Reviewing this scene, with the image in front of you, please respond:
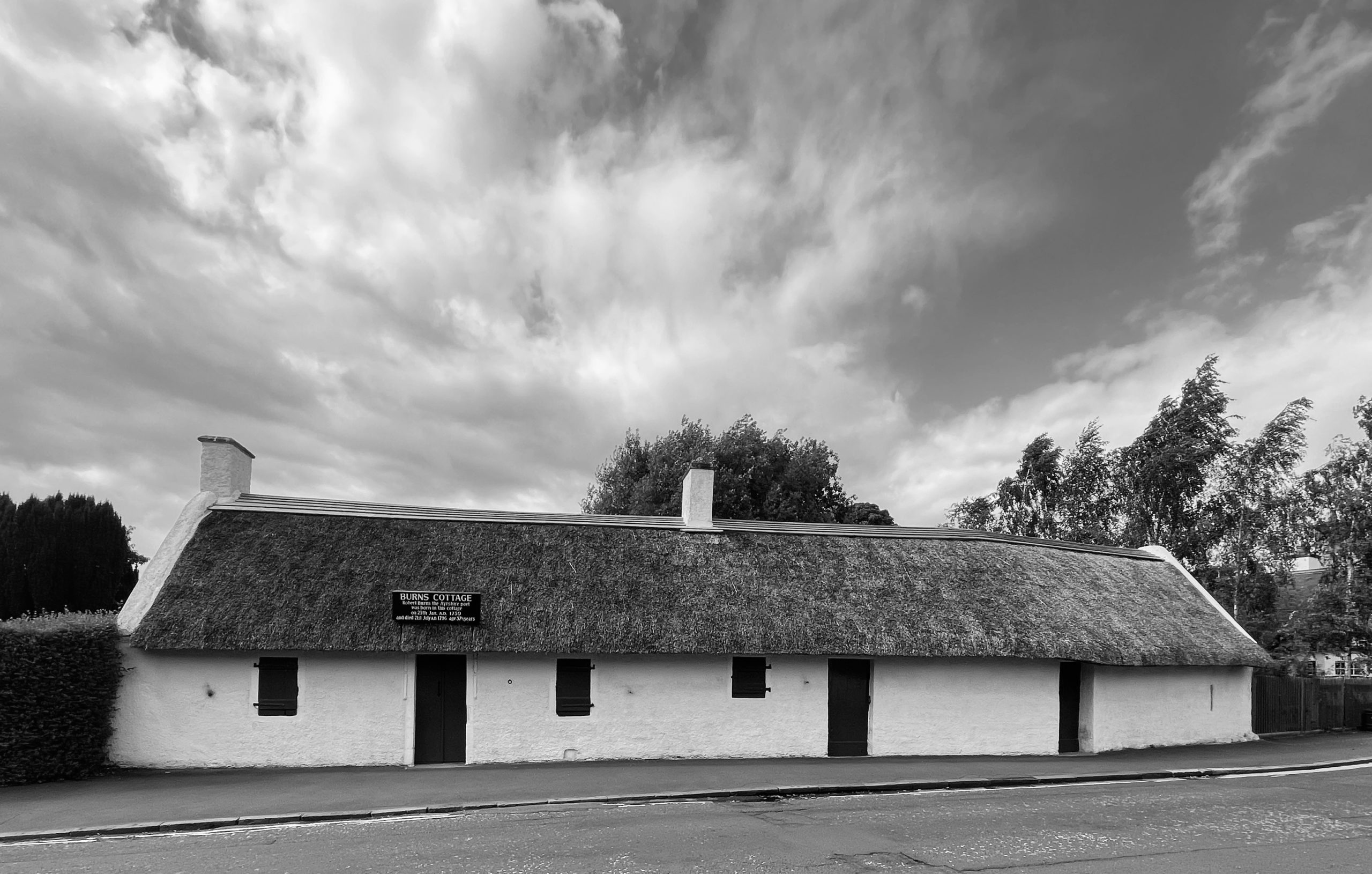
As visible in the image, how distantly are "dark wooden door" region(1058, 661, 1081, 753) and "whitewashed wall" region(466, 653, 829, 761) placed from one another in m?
6.02

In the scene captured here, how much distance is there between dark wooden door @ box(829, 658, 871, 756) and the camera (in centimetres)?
1678

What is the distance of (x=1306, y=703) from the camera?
2464 cm

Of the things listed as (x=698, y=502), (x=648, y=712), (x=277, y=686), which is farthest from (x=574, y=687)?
(x=698, y=502)

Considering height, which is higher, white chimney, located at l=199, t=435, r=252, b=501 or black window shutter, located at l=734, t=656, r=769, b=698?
white chimney, located at l=199, t=435, r=252, b=501

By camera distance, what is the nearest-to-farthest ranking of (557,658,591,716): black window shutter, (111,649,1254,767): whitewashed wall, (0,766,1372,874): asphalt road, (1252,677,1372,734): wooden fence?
(0,766,1372,874): asphalt road < (111,649,1254,767): whitewashed wall < (557,658,591,716): black window shutter < (1252,677,1372,734): wooden fence

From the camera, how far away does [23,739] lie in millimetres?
12656

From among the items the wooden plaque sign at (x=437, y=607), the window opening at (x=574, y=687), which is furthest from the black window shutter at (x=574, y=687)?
the wooden plaque sign at (x=437, y=607)

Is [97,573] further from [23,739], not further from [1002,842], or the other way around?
[1002,842]

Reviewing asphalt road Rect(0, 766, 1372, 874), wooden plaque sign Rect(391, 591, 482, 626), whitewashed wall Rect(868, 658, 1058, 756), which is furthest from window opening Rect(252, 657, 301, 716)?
whitewashed wall Rect(868, 658, 1058, 756)

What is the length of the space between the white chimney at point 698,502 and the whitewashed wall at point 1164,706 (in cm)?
956

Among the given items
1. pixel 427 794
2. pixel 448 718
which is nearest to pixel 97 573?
pixel 448 718

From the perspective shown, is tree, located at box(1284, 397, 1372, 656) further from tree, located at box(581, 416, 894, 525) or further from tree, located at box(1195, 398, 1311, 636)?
tree, located at box(581, 416, 894, 525)

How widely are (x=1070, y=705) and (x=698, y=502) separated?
9963 millimetres

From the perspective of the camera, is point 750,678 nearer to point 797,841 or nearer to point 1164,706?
point 797,841
